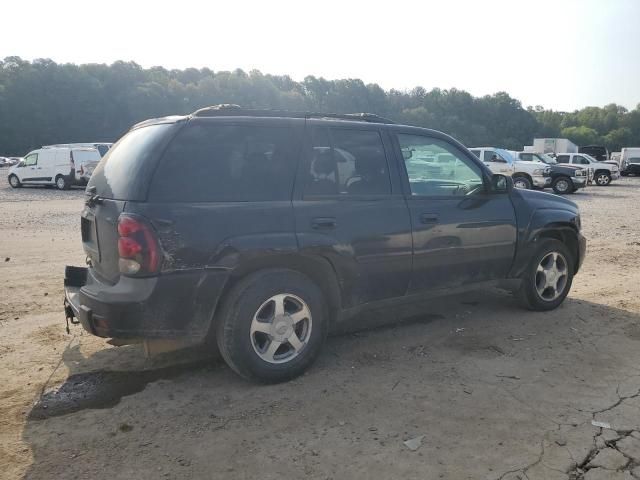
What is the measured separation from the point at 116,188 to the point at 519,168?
71.0 feet

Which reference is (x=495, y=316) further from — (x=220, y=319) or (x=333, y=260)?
(x=220, y=319)

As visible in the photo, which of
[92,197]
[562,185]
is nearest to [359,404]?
[92,197]

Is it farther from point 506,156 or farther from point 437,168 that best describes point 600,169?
point 437,168

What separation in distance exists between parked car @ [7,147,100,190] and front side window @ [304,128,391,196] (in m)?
20.4

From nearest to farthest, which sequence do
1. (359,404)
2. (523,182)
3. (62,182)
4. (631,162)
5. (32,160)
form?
(359,404) → (62,182) → (523,182) → (32,160) → (631,162)

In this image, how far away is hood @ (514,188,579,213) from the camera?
17.1 ft

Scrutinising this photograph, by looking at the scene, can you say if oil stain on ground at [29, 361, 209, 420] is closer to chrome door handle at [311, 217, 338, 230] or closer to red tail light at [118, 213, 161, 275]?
red tail light at [118, 213, 161, 275]

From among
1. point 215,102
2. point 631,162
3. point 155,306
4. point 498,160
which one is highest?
point 215,102

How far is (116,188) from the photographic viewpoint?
11.5 feet

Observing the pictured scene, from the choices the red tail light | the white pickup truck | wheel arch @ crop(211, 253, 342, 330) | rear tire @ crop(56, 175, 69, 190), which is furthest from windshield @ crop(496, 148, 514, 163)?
the red tail light

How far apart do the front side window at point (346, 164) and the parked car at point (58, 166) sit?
2039 cm

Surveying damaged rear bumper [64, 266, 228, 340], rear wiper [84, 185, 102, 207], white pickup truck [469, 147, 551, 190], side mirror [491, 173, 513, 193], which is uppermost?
white pickup truck [469, 147, 551, 190]

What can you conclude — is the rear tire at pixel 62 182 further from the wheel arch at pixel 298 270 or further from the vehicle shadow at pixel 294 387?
the wheel arch at pixel 298 270

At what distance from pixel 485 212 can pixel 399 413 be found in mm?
2230
